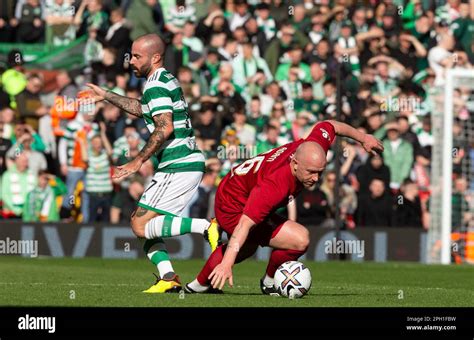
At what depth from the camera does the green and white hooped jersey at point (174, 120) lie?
11.7 metres

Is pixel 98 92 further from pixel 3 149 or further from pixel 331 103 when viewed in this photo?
pixel 331 103

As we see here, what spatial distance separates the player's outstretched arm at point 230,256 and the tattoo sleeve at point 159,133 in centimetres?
149

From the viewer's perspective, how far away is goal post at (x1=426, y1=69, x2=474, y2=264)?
20.6 metres

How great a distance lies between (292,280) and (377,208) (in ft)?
30.8

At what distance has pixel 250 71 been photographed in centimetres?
2227

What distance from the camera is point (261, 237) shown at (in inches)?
449

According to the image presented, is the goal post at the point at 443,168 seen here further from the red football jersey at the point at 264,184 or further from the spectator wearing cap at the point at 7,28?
the red football jersey at the point at 264,184

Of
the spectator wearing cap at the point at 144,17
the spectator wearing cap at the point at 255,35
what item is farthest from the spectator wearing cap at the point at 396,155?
the spectator wearing cap at the point at 144,17

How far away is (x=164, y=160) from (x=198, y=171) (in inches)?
13.7

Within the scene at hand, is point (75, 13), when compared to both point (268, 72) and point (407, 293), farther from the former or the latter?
point (407, 293)

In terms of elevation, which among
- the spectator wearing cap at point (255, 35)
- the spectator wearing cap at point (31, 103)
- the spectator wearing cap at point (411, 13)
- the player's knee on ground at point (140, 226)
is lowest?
the player's knee on ground at point (140, 226)

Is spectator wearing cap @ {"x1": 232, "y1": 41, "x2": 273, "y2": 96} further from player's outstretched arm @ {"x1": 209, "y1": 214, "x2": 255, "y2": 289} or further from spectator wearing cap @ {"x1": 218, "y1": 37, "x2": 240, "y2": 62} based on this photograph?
player's outstretched arm @ {"x1": 209, "y1": 214, "x2": 255, "y2": 289}
